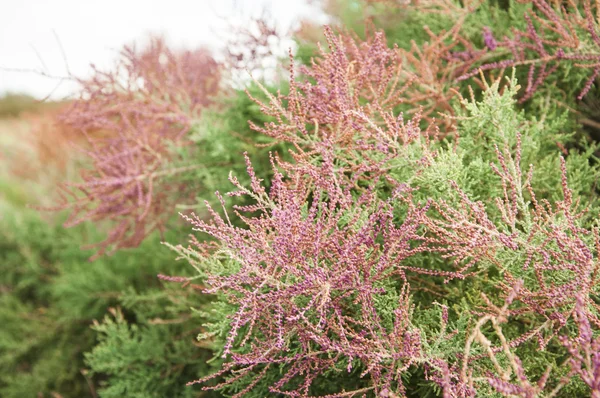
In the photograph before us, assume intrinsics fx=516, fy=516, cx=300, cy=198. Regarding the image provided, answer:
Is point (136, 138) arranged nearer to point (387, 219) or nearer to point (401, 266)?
point (387, 219)

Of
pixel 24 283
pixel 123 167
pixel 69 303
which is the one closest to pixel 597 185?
pixel 123 167

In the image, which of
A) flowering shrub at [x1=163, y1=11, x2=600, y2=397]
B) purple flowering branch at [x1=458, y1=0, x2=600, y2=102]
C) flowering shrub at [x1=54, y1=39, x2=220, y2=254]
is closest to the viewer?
flowering shrub at [x1=163, y1=11, x2=600, y2=397]

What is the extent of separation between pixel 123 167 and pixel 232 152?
825 mm

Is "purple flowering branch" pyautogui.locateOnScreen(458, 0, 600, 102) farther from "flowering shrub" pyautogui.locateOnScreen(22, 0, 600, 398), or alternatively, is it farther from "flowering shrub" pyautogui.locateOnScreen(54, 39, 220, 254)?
"flowering shrub" pyautogui.locateOnScreen(54, 39, 220, 254)

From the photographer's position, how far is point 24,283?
6852 millimetres

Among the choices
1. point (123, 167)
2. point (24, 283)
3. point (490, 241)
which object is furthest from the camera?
point (24, 283)

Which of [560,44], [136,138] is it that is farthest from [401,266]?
[136,138]

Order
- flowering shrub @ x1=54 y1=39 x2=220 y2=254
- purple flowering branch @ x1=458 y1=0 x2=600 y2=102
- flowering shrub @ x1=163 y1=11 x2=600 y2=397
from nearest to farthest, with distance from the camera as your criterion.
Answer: flowering shrub @ x1=163 y1=11 x2=600 y2=397
purple flowering branch @ x1=458 y1=0 x2=600 y2=102
flowering shrub @ x1=54 y1=39 x2=220 y2=254

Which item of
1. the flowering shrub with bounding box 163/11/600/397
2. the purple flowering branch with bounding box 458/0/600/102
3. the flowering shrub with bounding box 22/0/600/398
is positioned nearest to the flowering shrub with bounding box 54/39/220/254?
the flowering shrub with bounding box 22/0/600/398

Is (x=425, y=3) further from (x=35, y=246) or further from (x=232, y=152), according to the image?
(x=35, y=246)

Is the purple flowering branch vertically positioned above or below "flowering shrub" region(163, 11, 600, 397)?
above

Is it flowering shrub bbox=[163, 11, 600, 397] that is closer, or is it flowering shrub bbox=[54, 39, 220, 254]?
flowering shrub bbox=[163, 11, 600, 397]

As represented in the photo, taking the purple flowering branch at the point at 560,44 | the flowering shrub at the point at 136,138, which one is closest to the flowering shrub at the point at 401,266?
the purple flowering branch at the point at 560,44

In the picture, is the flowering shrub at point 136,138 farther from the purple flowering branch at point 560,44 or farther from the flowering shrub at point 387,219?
the purple flowering branch at point 560,44
